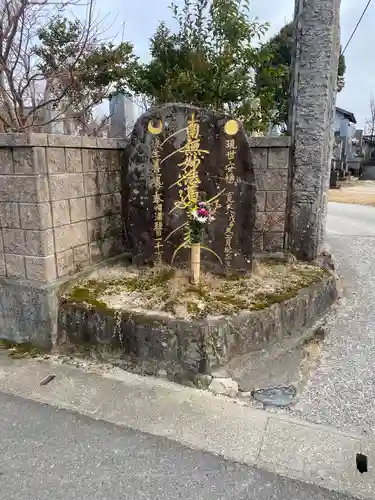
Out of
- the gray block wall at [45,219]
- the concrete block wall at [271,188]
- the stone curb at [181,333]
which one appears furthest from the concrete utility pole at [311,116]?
the gray block wall at [45,219]

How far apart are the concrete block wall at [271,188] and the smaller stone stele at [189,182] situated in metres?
0.66

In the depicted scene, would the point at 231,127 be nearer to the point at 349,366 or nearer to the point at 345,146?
→ the point at 349,366

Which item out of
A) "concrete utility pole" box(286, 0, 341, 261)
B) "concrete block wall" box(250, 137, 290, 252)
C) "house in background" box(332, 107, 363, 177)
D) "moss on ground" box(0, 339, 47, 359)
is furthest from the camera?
"house in background" box(332, 107, 363, 177)

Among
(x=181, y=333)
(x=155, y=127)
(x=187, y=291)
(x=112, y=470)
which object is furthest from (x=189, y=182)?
(x=112, y=470)

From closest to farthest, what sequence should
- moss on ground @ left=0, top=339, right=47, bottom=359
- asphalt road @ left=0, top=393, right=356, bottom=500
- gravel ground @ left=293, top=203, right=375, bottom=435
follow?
asphalt road @ left=0, top=393, right=356, bottom=500, gravel ground @ left=293, top=203, right=375, bottom=435, moss on ground @ left=0, top=339, right=47, bottom=359

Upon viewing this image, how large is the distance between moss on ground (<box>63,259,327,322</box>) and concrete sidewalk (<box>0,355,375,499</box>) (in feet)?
1.72

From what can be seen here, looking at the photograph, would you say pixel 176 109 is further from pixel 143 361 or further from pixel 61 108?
pixel 61 108

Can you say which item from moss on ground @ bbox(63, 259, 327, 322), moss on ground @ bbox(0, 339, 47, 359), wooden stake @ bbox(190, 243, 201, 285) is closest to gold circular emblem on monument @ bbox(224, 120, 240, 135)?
wooden stake @ bbox(190, 243, 201, 285)

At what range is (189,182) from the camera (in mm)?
3465

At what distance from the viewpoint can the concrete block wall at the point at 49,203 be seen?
9.19 feet

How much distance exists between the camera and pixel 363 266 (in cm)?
532

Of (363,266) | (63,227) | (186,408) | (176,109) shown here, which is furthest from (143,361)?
(363,266)

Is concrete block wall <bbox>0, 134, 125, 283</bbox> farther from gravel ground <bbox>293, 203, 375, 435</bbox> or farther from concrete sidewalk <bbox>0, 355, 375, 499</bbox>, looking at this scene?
gravel ground <bbox>293, 203, 375, 435</bbox>

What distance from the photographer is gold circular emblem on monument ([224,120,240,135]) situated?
11.0 ft
